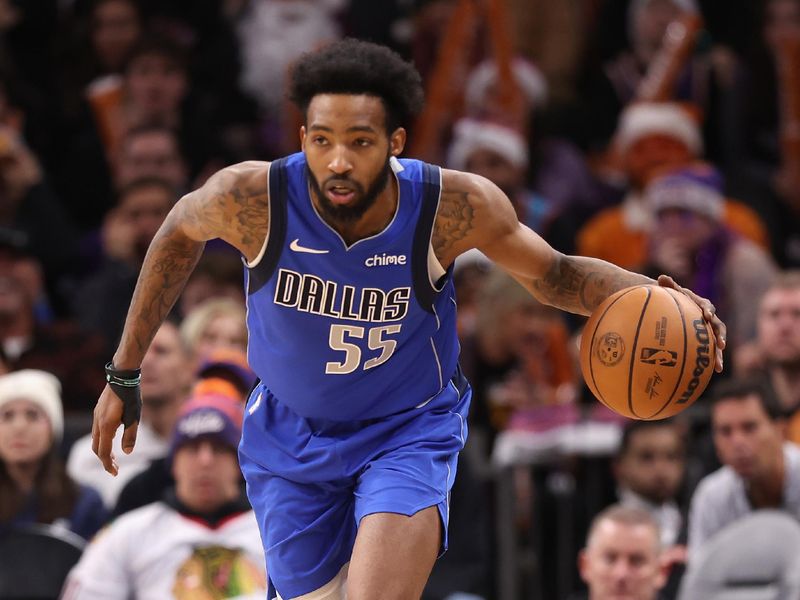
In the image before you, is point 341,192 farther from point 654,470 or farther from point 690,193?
point 690,193

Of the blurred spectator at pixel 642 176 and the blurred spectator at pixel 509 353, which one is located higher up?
the blurred spectator at pixel 642 176

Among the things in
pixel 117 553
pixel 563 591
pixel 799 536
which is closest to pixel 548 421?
pixel 563 591

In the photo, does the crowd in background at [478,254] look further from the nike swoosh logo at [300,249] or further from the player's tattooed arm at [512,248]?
the nike swoosh logo at [300,249]

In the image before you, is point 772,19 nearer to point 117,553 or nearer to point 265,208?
point 117,553

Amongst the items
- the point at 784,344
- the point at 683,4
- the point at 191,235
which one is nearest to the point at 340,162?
the point at 191,235

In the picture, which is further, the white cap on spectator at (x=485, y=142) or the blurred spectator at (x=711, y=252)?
the white cap on spectator at (x=485, y=142)

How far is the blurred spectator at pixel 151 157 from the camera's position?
994cm

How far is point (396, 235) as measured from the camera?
16.6ft

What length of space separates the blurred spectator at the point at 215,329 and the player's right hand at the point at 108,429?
2.72 metres

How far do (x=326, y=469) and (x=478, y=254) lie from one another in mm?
4387

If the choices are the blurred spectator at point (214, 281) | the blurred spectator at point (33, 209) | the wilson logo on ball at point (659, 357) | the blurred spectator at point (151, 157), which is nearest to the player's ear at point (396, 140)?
the wilson logo on ball at point (659, 357)

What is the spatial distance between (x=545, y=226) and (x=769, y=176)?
67.5 inches

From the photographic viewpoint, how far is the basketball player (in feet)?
16.2

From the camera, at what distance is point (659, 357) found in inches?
204
